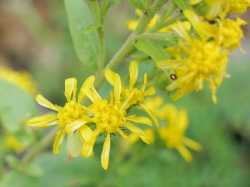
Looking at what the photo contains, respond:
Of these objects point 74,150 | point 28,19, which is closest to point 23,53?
point 28,19

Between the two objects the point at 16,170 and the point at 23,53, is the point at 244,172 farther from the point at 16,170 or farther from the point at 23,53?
the point at 23,53

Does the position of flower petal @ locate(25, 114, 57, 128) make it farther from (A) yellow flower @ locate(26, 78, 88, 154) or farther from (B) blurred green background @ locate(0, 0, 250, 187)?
(B) blurred green background @ locate(0, 0, 250, 187)

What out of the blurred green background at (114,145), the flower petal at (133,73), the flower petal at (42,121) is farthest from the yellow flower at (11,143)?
the flower petal at (133,73)

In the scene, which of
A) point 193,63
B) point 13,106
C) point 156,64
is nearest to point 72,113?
point 156,64

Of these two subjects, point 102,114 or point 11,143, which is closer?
point 102,114

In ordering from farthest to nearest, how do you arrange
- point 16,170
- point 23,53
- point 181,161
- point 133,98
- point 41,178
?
1. point 23,53
2. point 181,161
3. point 41,178
4. point 16,170
5. point 133,98

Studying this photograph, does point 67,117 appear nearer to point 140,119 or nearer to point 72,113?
point 72,113

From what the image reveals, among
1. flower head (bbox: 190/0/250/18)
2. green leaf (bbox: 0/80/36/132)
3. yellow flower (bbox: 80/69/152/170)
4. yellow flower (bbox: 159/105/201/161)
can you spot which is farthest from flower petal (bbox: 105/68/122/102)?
yellow flower (bbox: 159/105/201/161)
